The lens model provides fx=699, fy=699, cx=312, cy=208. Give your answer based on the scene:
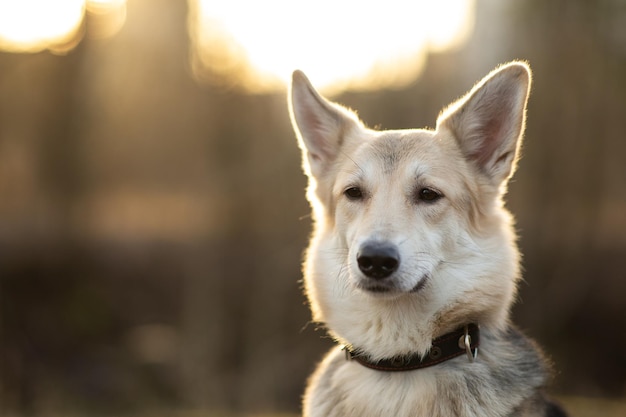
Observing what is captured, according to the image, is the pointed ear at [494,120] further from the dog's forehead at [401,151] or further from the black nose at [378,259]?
the black nose at [378,259]

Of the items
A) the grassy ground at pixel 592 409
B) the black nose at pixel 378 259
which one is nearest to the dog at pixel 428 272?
the black nose at pixel 378 259

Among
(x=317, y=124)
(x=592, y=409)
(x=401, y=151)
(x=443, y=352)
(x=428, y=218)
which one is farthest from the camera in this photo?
(x=592, y=409)

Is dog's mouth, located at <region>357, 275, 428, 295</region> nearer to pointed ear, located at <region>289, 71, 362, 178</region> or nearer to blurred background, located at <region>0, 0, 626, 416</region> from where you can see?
pointed ear, located at <region>289, 71, 362, 178</region>

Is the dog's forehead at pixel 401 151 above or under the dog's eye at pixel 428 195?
above

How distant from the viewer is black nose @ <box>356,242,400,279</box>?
3.68 m

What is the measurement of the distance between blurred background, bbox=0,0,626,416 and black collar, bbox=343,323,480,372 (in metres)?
7.26

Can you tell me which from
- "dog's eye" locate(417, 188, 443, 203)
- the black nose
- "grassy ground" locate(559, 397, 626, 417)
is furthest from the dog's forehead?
"grassy ground" locate(559, 397, 626, 417)

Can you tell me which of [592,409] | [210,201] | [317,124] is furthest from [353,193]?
[210,201]

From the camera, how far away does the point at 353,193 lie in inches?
172

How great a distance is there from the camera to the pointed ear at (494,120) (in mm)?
4109

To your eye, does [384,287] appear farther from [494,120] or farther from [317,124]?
[317,124]

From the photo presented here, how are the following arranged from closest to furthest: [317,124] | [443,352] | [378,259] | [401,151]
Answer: [378,259] → [443,352] → [401,151] → [317,124]

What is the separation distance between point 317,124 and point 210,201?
8573 mm

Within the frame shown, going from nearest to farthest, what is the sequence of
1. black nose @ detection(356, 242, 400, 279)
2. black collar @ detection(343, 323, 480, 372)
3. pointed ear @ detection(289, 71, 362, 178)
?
black nose @ detection(356, 242, 400, 279), black collar @ detection(343, 323, 480, 372), pointed ear @ detection(289, 71, 362, 178)
